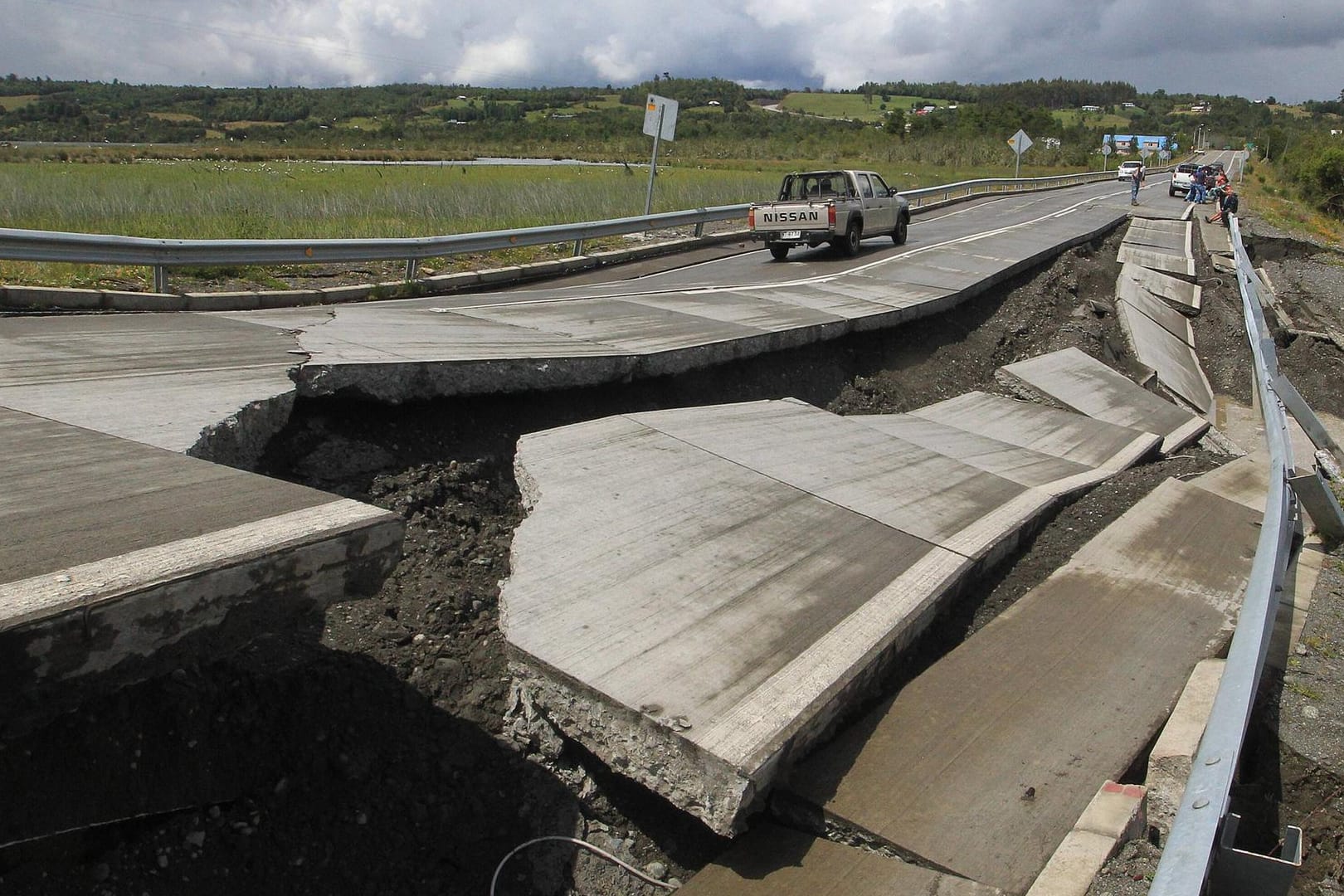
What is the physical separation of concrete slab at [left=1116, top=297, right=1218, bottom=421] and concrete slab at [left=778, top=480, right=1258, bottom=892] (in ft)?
30.7

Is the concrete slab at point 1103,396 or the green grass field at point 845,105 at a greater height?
the green grass field at point 845,105

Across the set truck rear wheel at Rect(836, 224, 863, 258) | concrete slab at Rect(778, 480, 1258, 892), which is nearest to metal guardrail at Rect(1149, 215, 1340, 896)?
concrete slab at Rect(778, 480, 1258, 892)

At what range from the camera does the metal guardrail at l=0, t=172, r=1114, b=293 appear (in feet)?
32.4

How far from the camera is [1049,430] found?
9188mm

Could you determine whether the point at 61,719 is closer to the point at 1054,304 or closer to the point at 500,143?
the point at 1054,304

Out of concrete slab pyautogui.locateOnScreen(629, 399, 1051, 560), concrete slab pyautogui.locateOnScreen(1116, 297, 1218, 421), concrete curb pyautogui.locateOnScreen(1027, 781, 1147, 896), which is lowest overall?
concrete slab pyautogui.locateOnScreen(1116, 297, 1218, 421)

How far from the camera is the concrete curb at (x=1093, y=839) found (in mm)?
2918

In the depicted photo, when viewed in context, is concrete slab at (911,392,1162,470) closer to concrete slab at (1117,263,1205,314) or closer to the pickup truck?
the pickup truck

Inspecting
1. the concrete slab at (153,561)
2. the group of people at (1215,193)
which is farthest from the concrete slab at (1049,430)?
the group of people at (1215,193)

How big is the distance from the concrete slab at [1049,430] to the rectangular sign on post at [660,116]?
42.5 feet

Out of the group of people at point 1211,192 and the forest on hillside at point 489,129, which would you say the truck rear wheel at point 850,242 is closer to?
the group of people at point 1211,192

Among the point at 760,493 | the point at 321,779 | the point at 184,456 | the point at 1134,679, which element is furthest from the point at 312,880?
the point at 1134,679

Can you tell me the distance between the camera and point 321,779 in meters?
3.43

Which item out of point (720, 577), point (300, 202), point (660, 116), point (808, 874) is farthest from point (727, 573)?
point (660, 116)
